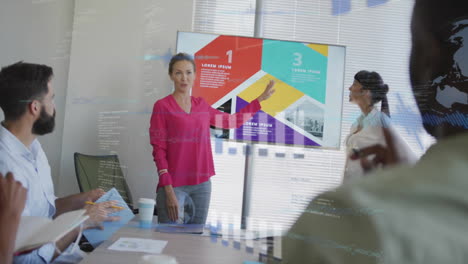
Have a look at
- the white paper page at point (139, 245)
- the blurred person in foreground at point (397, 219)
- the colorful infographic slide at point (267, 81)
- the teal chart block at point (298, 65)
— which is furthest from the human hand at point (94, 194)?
the blurred person in foreground at point (397, 219)

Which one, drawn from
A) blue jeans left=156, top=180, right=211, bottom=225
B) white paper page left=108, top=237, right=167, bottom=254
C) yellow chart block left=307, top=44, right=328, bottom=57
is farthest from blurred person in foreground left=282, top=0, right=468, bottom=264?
white paper page left=108, top=237, right=167, bottom=254

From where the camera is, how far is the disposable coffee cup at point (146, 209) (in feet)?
2.04

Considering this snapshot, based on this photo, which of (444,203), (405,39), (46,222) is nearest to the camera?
(444,203)

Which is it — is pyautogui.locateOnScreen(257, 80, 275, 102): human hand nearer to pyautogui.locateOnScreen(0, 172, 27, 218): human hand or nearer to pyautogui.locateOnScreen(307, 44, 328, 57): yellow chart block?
pyautogui.locateOnScreen(307, 44, 328, 57): yellow chart block

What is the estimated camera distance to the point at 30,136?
511 mm

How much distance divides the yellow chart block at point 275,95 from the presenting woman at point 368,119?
11cm

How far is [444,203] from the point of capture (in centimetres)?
13

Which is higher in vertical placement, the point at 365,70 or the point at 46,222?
the point at 365,70

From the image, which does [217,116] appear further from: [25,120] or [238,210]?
[25,120]

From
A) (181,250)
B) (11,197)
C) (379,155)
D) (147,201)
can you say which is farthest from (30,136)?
(379,155)

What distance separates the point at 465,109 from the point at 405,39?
0.11 m

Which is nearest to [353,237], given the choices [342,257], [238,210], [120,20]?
[342,257]

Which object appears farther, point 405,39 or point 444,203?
point 405,39

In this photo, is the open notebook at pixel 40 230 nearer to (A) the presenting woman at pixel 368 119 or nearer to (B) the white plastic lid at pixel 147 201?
(B) the white plastic lid at pixel 147 201
